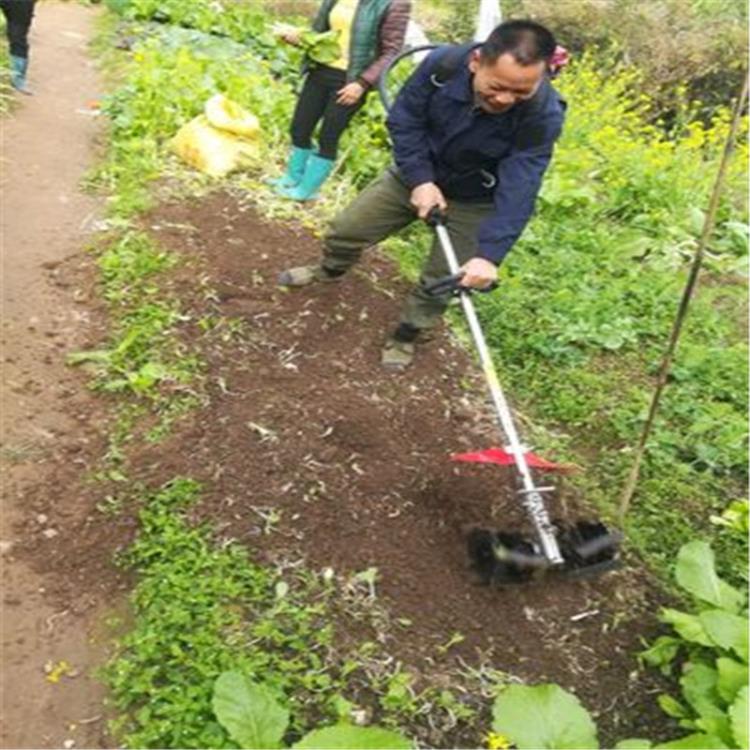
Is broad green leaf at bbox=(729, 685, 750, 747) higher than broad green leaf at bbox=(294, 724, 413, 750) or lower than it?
higher

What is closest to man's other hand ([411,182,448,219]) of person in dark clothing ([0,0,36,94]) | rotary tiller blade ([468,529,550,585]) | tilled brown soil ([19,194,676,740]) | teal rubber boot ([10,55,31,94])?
tilled brown soil ([19,194,676,740])

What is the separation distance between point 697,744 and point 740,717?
0.45 ft

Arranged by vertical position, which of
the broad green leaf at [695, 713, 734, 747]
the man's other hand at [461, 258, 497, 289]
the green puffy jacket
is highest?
the green puffy jacket

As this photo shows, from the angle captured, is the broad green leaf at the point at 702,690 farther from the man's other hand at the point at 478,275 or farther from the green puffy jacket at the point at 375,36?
the green puffy jacket at the point at 375,36

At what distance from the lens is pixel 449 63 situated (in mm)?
3586

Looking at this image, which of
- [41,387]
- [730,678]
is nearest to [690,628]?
[730,678]

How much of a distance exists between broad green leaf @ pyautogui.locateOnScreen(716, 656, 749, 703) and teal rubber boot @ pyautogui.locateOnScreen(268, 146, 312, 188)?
162 inches

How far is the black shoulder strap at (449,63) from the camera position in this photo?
356 cm

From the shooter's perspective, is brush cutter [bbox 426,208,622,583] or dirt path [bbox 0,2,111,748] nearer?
dirt path [bbox 0,2,111,748]

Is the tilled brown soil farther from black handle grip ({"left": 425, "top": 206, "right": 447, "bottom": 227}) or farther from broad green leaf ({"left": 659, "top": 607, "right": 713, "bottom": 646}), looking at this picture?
black handle grip ({"left": 425, "top": 206, "right": 447, "bottom": 227})

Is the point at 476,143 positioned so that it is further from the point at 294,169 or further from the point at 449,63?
the point at 294,169

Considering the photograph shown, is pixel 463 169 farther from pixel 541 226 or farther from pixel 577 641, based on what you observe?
pixel 541 226

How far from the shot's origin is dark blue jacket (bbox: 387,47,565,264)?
3525 millimetres

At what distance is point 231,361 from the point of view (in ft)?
13.5
